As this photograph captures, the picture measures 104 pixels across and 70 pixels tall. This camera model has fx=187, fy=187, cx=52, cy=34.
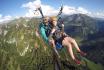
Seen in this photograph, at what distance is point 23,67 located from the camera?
652 feet

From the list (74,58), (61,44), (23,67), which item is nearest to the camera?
(74,58)

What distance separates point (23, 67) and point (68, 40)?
634ft

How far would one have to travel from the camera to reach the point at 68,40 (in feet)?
35.6

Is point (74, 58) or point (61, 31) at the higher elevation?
point (61, 31)

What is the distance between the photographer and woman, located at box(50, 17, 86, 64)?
10617mm

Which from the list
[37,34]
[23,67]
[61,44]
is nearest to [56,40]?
[61,44]

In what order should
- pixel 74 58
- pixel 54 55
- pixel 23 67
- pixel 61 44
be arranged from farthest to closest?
pixel 23 67 → pixel 54 55 → pixel 61 44 → pixel 74 58

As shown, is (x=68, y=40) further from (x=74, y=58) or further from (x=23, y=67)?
(x=23, y=67)

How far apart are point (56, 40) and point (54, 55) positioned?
1.16 metres

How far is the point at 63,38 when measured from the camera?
1142cm

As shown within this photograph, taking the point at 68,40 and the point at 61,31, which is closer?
the point at 68,40

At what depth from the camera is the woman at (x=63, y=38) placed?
10617mm

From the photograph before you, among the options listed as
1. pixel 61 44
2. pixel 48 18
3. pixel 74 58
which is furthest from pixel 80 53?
pixel 48 18

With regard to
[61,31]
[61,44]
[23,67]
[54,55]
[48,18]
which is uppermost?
[48,18]
